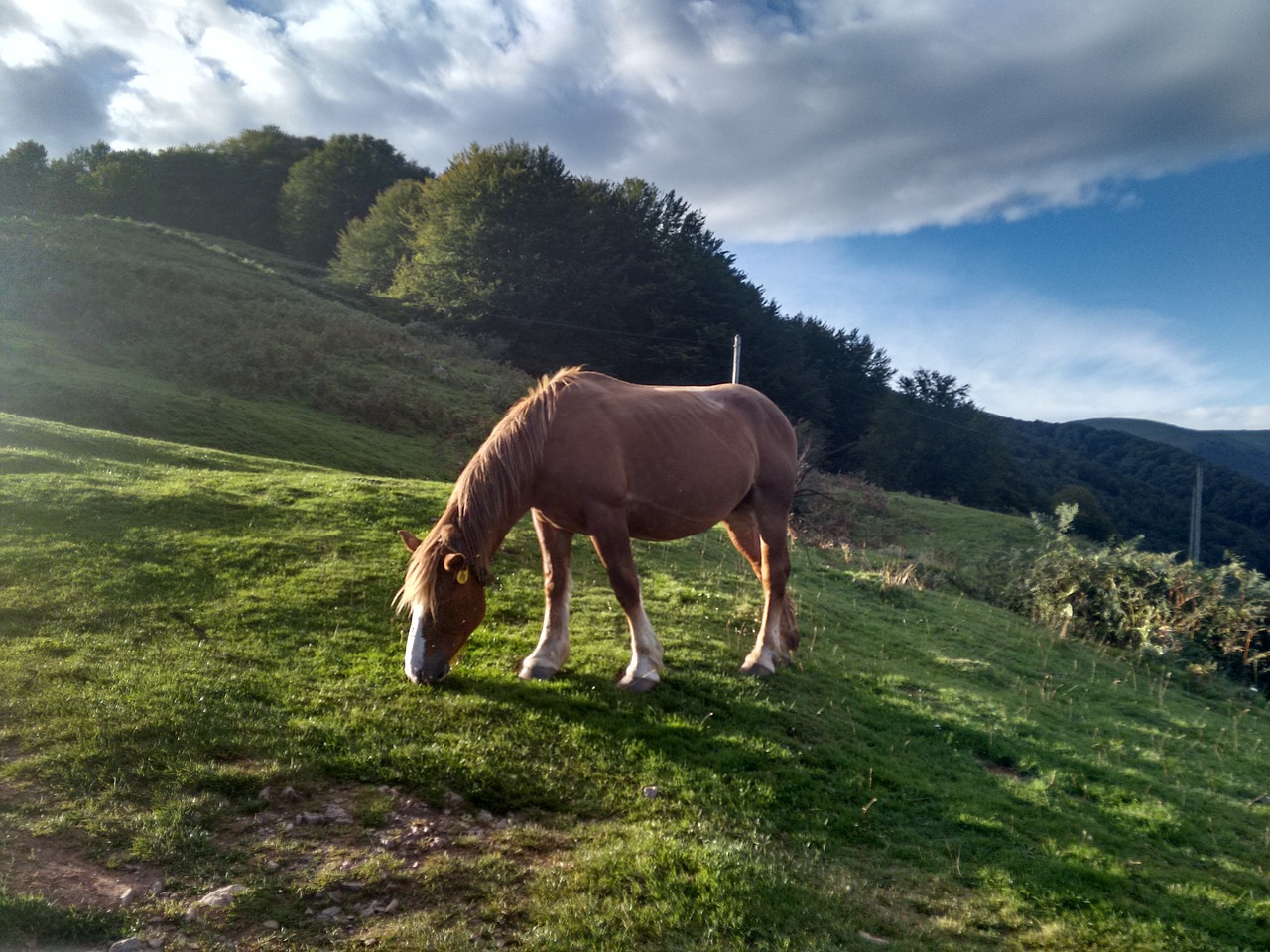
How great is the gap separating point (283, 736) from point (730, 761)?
2.98 metres

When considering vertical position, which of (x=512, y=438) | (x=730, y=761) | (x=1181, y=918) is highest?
(x=512, y=438)

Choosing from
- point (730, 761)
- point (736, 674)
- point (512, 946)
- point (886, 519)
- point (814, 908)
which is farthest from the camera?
point (886, 519)

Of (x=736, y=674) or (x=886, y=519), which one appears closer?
(x=736, y=674)

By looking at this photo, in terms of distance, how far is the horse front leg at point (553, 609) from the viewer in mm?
6059

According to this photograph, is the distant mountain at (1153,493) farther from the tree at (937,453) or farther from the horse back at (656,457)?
the horse back at (656,457)

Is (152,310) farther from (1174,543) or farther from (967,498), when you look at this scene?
(1174,543)

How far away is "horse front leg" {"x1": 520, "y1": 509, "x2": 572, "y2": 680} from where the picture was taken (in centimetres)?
606

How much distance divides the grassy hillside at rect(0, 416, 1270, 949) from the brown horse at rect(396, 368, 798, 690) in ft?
1.69

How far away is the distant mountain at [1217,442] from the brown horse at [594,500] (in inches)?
4070

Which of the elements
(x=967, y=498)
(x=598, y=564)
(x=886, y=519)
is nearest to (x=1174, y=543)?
(x=967, y=498)

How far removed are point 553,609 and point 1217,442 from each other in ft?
461

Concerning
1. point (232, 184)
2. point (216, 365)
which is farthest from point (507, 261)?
point (232, 184)

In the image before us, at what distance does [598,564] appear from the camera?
9719 mm

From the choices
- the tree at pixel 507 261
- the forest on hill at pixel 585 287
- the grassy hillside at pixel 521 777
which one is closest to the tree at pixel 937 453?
the forest on hill at pixel 585 287
